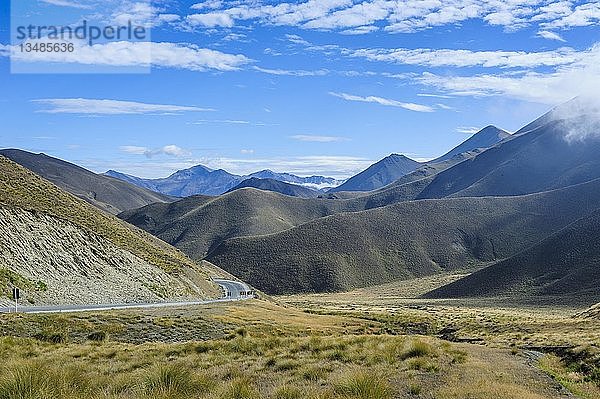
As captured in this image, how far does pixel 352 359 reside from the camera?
56.5ft

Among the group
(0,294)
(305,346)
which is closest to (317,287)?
(0,294)

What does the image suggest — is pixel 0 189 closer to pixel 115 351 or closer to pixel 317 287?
pixel 115 351

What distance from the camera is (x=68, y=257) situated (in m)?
50.6

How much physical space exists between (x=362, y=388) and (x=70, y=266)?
43633 millimetres

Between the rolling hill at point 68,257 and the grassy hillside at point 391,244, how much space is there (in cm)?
9086

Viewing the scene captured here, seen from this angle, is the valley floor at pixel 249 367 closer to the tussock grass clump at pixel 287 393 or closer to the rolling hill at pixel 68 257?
the tussock grass clump at pixel 287 393

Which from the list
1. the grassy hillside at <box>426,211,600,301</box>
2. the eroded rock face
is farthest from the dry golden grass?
the grassy hillside at <box>426,211,600,301</box>

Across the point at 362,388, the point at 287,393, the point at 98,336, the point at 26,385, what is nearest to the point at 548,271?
the point at 98,336

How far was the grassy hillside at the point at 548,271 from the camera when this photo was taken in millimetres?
111750

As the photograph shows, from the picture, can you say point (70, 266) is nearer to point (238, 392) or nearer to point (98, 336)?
point (98, 336)

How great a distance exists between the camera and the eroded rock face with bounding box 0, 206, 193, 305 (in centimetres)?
4360

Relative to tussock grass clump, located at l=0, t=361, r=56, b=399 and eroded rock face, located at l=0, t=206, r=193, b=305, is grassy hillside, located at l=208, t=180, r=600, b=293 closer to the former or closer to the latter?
eroded rock face, located at l=0, t=206, r=193, b=305

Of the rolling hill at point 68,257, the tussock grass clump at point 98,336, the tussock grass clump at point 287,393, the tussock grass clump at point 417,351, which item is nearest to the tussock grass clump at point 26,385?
the tussock grass clump at point 287,393

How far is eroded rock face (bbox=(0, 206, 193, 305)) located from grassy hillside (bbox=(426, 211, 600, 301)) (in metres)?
79.1
